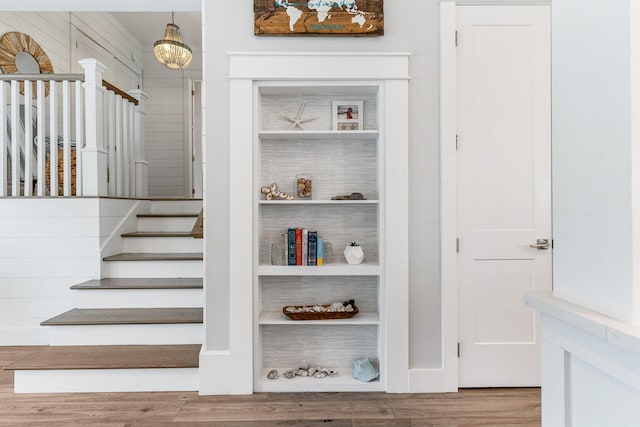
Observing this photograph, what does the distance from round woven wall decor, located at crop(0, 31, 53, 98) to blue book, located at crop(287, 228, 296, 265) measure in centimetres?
335

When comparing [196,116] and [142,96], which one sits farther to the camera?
[196,116]

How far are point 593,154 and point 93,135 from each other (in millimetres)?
3710

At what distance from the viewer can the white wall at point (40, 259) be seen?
3271mm

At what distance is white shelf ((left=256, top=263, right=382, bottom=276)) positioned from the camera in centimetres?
255

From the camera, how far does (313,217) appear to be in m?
2.76

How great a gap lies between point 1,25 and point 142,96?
4.32 ft

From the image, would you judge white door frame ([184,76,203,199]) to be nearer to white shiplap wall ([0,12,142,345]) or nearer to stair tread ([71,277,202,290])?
white shiplap wall ([0,12,142,345])

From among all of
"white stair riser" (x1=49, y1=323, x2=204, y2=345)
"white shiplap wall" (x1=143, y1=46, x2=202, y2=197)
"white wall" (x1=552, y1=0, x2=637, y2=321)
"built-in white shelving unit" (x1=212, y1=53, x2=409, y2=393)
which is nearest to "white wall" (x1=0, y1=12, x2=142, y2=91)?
"white shiplap wall" (x1=143, y1=46, x2=202, y2=197)

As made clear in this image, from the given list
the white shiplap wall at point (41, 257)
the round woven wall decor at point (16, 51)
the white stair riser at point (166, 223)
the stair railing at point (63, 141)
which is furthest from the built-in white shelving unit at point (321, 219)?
the round woven wall decor at point (16, 51)

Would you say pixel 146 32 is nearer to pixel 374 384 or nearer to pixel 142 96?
pixel 142 96

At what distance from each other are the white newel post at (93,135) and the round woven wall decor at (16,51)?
3.41ft

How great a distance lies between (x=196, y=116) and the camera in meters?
6.45

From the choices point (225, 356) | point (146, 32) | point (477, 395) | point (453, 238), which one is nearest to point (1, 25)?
point (146, 32)

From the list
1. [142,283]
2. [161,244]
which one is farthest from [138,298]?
[161,244]
